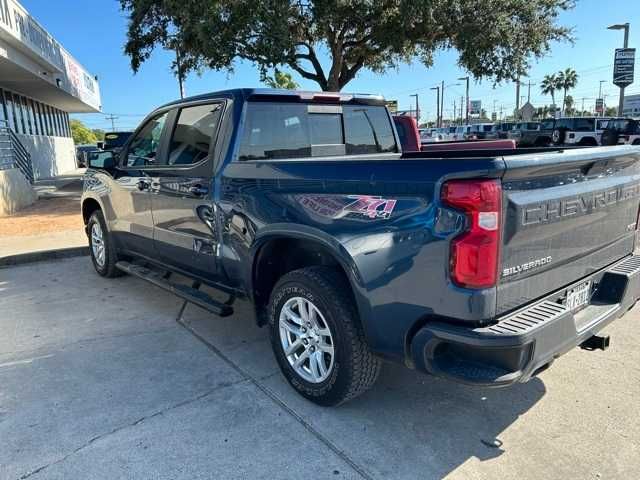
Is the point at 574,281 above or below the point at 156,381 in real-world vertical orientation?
above

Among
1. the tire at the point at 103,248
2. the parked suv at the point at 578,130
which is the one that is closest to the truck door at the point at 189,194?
the tire at the point at 103,248

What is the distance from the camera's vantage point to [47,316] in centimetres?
487

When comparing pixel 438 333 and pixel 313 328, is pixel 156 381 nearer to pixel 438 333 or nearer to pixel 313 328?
pixel 313 328

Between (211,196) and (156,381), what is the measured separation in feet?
4.50

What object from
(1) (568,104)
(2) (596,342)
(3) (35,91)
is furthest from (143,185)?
(1) (568,104)

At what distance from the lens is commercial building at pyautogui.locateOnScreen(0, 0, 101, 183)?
14.7 meters

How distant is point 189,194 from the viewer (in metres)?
4.01

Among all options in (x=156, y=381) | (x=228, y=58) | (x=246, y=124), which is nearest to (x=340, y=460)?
(x=156, y=381)

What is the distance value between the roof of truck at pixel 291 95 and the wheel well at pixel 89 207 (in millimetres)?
2052

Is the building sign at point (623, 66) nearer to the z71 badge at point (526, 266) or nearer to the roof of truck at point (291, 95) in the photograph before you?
the roof of truck at point (291, 95)

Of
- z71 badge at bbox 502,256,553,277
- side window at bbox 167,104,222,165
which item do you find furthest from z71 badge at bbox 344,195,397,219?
side window at bbox 167,104,222,165

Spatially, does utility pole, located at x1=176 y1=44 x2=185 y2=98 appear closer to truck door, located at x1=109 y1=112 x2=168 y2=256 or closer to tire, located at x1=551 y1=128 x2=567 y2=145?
truck door, located at x1=109 y1=112 x2=168 y2=256

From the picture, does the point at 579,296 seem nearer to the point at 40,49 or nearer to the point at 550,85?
the point at 40,49

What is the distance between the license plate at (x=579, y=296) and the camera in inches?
109
